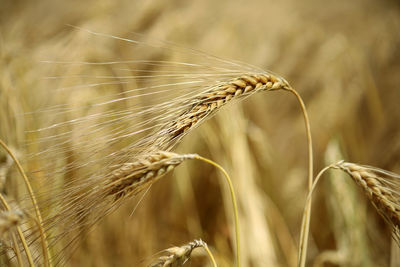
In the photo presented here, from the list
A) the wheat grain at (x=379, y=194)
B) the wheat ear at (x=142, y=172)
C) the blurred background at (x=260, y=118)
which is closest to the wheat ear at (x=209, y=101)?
the wheat ear at (x=142, y=172)

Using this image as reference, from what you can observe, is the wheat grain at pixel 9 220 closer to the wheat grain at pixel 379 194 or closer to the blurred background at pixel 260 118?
the wheat grain at pixel 379 194

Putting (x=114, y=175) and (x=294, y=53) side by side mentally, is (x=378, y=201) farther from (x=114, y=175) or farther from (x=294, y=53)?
(x=294, y=53)

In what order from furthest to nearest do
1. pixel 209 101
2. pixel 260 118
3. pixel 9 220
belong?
1. pixel 260 118
2. pixel 209 101
3. pixel 9 220

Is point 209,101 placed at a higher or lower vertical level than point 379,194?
higher

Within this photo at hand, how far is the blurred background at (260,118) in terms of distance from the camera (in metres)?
0.95

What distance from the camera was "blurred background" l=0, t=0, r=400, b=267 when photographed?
945mm

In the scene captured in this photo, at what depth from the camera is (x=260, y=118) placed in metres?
1.50

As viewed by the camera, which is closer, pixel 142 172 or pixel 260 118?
pixel 142 172

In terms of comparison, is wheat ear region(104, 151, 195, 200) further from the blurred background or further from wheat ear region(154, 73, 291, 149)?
the blurred background

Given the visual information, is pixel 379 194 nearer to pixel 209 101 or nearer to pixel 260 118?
pixel 209 101

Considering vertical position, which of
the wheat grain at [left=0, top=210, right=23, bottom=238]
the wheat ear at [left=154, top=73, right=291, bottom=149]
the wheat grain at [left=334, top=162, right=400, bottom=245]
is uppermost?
the wheat ear at [left=154, top=73, right=291, bottom=149]

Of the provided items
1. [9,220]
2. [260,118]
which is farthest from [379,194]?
[260,118]

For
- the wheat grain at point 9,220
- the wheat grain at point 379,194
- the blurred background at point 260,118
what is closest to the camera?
the wheat grain at point 9,220

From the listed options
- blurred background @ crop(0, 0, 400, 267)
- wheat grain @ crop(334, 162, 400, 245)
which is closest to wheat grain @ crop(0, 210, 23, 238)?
wheat grain @ crop(334, 162, 400, 245)
